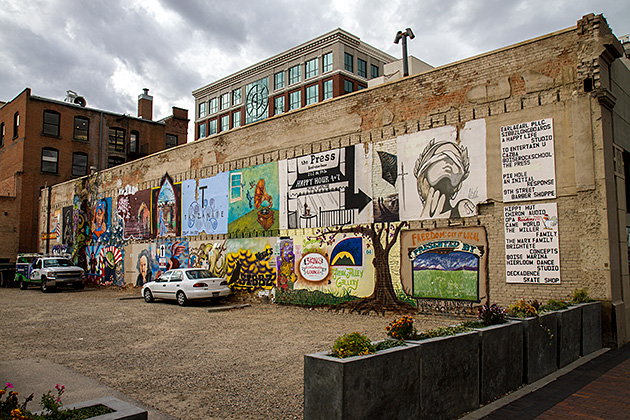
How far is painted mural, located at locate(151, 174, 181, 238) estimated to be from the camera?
23352mm

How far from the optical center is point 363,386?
14.3 ft

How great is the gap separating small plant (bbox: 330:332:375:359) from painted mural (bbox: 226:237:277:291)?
13.5 meters

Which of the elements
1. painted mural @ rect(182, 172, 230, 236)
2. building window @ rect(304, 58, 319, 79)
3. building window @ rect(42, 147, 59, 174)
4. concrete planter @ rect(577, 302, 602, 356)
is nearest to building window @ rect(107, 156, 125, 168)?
building window @ rect(42, 147, 59, 174)

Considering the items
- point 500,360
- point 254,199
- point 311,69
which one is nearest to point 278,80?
point 311,69

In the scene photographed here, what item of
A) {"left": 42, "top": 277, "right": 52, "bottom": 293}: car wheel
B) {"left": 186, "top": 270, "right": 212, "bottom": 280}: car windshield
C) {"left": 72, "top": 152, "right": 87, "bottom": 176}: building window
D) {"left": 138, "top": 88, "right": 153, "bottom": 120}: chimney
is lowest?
{"left": 42, "top": 277, "right": 52, "bottom": 293}: car wheel

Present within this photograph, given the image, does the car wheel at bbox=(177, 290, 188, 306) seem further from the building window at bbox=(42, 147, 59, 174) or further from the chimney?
the chimney

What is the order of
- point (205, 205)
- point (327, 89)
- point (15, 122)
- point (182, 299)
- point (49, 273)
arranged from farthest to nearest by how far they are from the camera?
1. point (327, 89)
2. point (15, 122)
3. point (49, 273)
4. point (205, 205)
5. point (182, 299)

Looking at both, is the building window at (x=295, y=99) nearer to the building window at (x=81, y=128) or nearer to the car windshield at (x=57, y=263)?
the building window at (x=81, y=128)

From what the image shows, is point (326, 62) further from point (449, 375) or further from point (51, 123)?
point (449, 375)

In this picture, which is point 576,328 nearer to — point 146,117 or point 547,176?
point 547,176

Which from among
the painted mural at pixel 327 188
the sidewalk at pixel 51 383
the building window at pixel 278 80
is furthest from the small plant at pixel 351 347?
the building window at pixel 278 80

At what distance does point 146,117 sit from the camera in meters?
44.2

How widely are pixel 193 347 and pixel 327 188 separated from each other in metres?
8.10

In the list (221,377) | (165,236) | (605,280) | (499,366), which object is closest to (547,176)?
(605,280)
